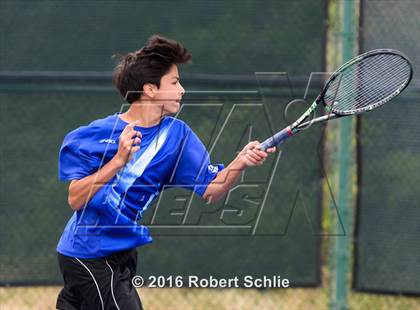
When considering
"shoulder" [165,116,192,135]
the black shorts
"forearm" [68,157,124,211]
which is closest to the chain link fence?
"shoulder" [165,116,192,135]

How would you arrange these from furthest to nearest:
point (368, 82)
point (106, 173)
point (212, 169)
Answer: point (368, 82) → point (212, 169) → point (106, 173)

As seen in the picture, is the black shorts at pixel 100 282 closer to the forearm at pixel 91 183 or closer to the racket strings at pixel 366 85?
the forearm at pixel 91 183

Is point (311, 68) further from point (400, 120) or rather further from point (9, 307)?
point (9, 307)

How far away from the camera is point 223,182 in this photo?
4.04 metres

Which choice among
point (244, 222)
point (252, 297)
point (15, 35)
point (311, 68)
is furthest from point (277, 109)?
point (15, 35)

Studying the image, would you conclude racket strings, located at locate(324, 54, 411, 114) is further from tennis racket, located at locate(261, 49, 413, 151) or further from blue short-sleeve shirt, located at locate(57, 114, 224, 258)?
blue short-sleeve shirt, located at locate(57, 114, 224, 258)

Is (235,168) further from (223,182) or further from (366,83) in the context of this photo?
(366,83)

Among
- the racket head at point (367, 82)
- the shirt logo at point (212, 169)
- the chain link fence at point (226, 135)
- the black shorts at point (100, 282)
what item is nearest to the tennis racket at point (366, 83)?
the racket head at point (367, 82)

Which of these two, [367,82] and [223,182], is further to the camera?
[367,82]

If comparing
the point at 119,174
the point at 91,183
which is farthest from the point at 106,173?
the point at 119,174

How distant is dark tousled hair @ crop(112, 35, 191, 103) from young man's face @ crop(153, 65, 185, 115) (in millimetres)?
21

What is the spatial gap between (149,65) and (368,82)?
1.49 metres

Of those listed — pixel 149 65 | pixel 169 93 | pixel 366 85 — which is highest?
pixel 149 65

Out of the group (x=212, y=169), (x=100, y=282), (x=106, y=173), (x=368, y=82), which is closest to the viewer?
(x=106, y=173)
